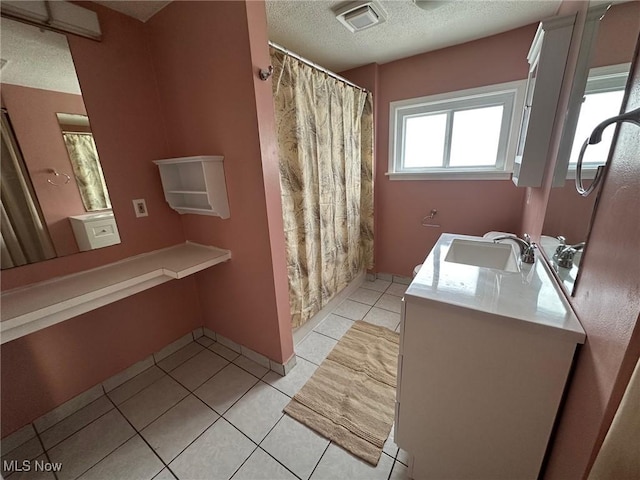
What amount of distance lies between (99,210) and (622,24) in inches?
93.5

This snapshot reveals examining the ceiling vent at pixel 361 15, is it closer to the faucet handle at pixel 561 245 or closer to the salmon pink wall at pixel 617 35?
the salmon pink wall at pixel 617 35

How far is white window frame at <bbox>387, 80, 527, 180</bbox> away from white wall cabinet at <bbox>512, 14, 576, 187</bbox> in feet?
1.92

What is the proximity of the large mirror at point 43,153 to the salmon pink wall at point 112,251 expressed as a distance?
7 centimetres

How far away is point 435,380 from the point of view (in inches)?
38.1

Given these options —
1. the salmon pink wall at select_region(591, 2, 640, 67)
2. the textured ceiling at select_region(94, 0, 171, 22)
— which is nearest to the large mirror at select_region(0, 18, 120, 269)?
the textured ceiling at select_region(94, 0, 171, 22)

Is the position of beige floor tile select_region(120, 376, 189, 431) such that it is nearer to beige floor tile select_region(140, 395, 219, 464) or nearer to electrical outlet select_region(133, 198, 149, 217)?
beige floor tile select_region(140, 395, 219, 464)

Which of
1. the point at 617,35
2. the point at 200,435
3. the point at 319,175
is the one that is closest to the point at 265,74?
the point at 319,175

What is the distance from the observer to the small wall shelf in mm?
1449

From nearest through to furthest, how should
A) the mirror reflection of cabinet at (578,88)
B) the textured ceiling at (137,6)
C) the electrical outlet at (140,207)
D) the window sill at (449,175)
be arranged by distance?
the mirror reflection of cabinet at (578,88) → the textured ceiling at (137,6) → the electrical outlet at (140,207) → the window sill at (449,175)

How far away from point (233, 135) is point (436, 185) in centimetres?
196

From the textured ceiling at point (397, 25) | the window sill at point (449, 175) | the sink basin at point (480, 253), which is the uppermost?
the textured ceiling at point (397, 25)

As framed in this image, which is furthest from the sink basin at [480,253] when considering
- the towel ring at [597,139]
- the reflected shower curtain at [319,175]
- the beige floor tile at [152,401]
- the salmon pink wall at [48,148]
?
the salmon pink wall at [48,148]

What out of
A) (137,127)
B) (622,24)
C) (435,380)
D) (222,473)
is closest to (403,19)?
A: (622,24)

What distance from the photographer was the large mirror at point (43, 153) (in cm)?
118
